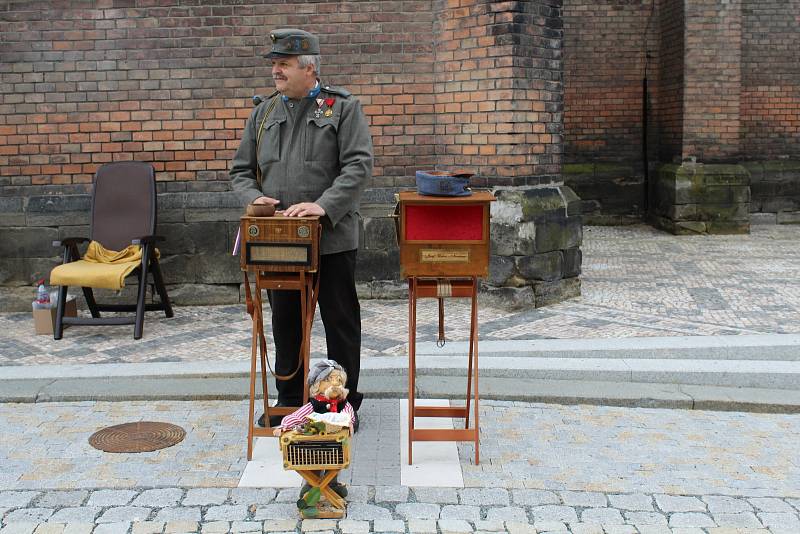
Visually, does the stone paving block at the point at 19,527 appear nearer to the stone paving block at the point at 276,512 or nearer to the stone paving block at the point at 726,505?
the stone paving block at the point at 276,512

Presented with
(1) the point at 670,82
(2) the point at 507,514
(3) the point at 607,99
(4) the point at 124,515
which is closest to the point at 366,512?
(2) the point at 507,514

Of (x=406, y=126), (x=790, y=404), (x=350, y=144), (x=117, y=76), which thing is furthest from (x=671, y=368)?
(x=117, y=76)

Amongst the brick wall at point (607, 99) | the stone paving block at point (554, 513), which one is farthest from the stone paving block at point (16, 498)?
the brick wall at point (607, 99)

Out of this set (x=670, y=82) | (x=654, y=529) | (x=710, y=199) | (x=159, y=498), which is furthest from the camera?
(x=670, y=82)

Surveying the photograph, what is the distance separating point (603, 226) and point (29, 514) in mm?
11434

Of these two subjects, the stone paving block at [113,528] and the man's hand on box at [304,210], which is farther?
the man's hand on box at [304,210]

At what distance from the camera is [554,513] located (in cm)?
381

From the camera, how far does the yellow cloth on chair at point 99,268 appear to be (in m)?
6.79

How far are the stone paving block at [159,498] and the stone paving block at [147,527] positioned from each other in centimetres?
16

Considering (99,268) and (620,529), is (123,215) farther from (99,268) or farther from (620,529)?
(620,529)

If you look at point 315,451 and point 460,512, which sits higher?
point 315,451

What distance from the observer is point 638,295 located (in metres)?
8.21

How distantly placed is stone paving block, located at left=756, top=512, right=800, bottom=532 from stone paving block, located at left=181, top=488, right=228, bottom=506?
2034mm

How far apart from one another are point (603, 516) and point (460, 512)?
0.58 metres
